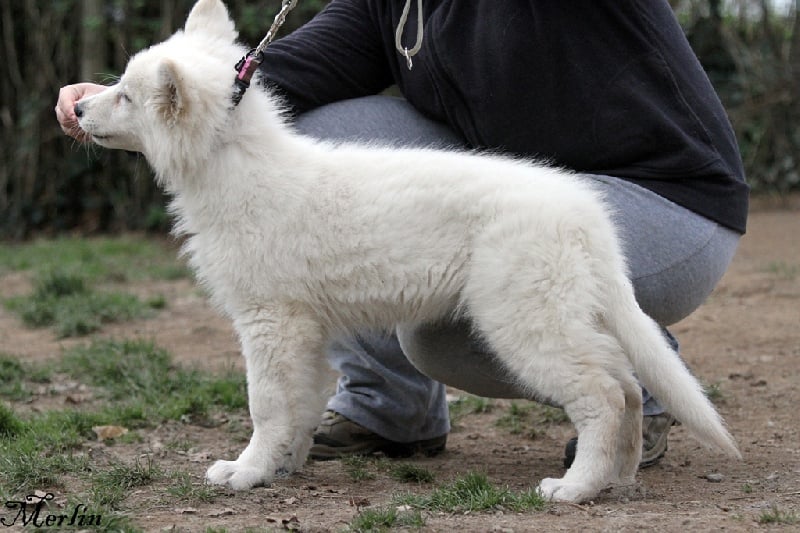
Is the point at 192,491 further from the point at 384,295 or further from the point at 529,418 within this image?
the point at 529,418

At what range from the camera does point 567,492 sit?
8.64 ft

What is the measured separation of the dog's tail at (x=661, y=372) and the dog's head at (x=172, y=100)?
3.82ft

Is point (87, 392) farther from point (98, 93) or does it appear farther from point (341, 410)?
point (98, 93)

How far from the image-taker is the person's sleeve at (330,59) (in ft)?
11.3

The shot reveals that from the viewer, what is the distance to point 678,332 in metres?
5.05

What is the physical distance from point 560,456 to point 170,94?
1657mm

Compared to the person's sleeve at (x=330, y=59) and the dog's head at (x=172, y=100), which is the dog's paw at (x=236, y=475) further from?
the person's sleeve at (x=330, y=59)

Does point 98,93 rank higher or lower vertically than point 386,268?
higher

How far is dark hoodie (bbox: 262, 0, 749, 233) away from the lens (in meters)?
3.01

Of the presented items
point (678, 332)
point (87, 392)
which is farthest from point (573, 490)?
point (678, 332)

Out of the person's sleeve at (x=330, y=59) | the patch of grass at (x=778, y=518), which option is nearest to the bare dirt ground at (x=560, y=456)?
the patch of grass at (x=778, y=518)

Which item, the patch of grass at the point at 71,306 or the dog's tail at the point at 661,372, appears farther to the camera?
the patch of grass at the point at 71,306

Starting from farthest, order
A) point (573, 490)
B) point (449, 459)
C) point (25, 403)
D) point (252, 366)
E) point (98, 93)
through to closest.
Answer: point (25, 403) → point (449, 459) → point (98, 93) → point (252, 366) → point (573, 490)

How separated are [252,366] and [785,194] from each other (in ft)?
23.0
